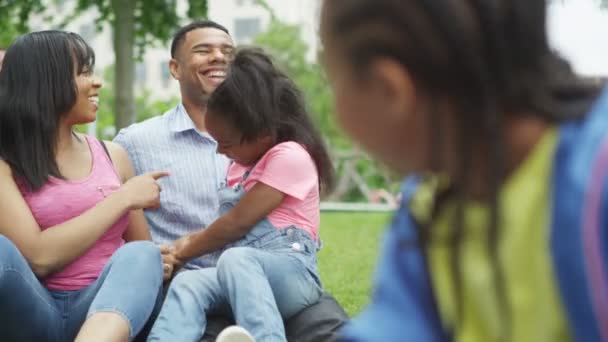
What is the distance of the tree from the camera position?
10.1 m

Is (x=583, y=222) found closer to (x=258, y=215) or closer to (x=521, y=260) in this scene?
(x=521, y=260)

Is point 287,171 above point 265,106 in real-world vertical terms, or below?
below

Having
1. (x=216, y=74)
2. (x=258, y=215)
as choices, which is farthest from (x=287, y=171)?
(x=216, y=74)

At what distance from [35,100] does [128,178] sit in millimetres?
490

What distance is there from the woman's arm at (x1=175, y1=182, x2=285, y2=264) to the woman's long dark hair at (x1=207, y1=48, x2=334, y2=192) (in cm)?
19

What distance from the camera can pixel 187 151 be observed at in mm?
4016

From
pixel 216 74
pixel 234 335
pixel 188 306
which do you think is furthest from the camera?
pixel 216 74

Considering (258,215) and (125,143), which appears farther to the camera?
(125,143)

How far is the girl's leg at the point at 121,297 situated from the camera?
310 centimetres

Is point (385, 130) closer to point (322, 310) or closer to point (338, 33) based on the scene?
point (338, 33)

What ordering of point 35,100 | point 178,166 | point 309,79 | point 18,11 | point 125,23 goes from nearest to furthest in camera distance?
1. point 35,100
2. point 178,166
3. point 125,23
4. point 18,11
5. point 309,79

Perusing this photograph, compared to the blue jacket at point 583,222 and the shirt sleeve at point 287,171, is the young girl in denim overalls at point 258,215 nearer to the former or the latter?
the shirt sleeve at point 287,171

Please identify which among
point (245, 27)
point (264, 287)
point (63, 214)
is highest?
point (63, 214)

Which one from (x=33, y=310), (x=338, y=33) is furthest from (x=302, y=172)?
(x=338, y=33)
